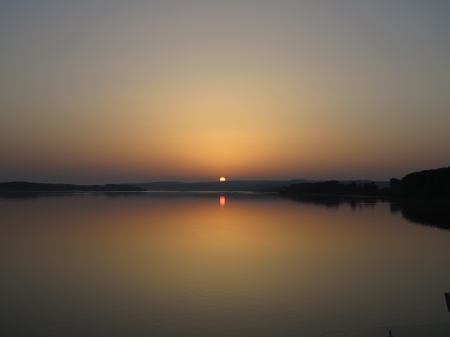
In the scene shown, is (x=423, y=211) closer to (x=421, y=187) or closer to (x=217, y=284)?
(x=421, y=187)

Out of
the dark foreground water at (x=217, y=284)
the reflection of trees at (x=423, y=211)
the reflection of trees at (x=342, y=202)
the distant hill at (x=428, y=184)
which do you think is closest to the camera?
the dark foreground water at (x=217, y=284)

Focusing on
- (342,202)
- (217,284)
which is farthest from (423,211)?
(217,284)

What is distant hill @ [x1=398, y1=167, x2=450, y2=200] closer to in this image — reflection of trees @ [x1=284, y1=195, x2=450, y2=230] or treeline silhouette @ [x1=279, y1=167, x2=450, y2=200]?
treeline silhouette @ [x1=279, y1=167, x2=450, y2=200]

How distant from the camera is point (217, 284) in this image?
1241 centimetres

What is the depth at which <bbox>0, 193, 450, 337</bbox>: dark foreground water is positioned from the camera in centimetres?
921

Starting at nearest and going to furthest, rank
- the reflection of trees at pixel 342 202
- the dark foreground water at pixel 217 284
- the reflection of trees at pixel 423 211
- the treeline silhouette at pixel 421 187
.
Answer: the dark foreground water at pixel 217 284 → the reflection of trees at pixel 423 211 → the reflection of trees at pixel 342 202 → the treeline silhouette at pixel 421 187

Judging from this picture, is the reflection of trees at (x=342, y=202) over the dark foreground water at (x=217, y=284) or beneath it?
over

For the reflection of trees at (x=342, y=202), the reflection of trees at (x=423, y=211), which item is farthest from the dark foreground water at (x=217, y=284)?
the reflection of trees at (x=342, y=202)

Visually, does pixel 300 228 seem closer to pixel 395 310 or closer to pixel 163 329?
pixel 395 310

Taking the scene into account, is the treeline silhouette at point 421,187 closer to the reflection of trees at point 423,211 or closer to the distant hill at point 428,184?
the distant hill at point 428,184

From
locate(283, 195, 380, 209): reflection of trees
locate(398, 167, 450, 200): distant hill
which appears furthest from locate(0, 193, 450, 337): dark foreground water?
locate(398, 167, 450, 200): distant hill

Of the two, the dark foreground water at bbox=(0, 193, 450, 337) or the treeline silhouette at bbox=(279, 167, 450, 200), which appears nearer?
the dark foreground water at bbox=(0, 193, 450, 337)

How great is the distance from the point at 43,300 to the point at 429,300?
892 centimetres

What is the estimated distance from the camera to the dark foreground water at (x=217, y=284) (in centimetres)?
921
